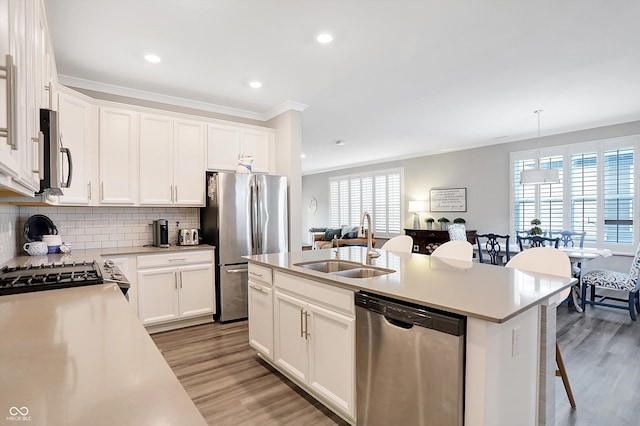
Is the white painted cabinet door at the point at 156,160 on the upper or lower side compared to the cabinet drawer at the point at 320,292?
upper

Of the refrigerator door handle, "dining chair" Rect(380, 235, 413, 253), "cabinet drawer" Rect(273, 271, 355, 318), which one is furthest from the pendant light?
"cabinet drawer" Rect(273, 271, 355, 318)

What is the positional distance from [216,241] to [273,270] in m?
1.44

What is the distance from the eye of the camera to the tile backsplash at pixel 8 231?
7.50 feet

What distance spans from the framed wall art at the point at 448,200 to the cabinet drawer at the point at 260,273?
5.39 meters

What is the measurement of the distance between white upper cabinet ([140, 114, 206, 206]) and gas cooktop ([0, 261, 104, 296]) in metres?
1.63

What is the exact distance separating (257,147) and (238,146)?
261 millimetres

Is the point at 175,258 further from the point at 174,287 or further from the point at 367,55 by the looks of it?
the point at 367,55

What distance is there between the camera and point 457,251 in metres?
2.82

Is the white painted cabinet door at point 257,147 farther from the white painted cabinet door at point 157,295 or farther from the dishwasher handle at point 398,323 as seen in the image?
the dishwasher handle at point 398,323

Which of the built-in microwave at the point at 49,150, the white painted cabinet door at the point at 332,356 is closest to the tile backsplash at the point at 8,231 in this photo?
the built-in microwave at the point at 49,150

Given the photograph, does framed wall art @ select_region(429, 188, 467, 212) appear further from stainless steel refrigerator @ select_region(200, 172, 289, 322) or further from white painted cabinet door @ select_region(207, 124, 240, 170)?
white painted cabinet door @ select_region(207, 124, 240, 170)

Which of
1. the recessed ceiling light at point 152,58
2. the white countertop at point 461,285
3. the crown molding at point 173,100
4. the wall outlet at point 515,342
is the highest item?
the recessed ceiling light at point 152,58

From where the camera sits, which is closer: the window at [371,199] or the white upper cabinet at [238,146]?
the white upper cabinet at [238,146]

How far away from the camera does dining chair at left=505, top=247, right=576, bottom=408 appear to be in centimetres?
207
